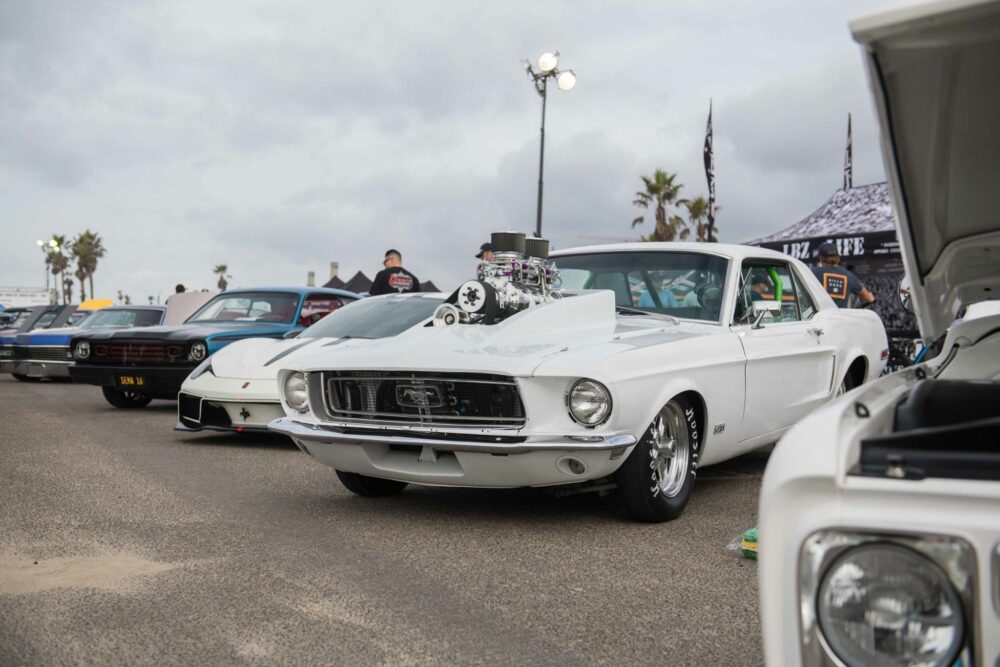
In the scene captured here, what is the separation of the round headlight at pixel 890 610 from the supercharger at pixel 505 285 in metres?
3.67

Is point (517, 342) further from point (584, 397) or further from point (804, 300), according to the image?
point (804, 300)

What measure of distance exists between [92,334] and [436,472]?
6611 millimetres

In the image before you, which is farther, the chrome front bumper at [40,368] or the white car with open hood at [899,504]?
the chrome front bumper at [40,368]

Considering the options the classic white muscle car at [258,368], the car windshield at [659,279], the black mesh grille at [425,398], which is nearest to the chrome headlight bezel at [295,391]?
the black mesh grille at [425,398]

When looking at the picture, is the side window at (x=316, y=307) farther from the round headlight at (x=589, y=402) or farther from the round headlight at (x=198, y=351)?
the round headlight at (x=589, y=402)

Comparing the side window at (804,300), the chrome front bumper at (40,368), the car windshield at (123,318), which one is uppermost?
the side window at (804,300)

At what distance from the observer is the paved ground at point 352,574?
289 centimetres

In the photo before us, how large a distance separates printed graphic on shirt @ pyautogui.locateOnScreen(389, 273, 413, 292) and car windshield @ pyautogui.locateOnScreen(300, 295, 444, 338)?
2247 millimetres

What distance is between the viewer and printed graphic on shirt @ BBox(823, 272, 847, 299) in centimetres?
893

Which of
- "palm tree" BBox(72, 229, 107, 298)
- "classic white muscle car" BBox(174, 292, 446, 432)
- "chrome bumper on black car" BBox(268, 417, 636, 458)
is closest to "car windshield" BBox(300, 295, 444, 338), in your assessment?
"classic white muscle car" BBox(174, 292, 446, 432)

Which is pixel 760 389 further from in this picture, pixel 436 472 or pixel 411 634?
pixel 411 634

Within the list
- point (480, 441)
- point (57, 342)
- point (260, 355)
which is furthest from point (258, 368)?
point (57, 342)

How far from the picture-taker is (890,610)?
56.9 inches

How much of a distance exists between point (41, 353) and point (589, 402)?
43.5 ft
